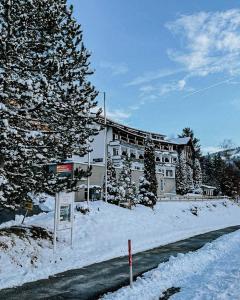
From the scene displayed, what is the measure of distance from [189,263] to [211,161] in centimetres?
9924

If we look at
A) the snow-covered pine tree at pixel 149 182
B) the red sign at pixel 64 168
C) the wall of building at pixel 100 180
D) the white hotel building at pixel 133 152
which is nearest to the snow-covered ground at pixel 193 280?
the red sign at pixel 64 168

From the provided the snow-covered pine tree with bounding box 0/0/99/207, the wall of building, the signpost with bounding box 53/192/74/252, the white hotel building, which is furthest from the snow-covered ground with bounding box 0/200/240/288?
the white hotel building

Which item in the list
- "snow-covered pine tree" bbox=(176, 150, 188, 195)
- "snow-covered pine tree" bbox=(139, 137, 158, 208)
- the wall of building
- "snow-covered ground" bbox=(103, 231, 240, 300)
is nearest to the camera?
→ "snow-covered ground" bbox=(103, 231, 240, 300)

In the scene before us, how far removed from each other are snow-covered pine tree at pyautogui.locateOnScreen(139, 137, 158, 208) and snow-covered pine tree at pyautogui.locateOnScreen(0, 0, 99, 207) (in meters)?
20.6

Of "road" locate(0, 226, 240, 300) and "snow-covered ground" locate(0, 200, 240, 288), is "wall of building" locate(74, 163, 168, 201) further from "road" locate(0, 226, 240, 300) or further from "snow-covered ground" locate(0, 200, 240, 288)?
"road" locate(0, 226, 240, 300)

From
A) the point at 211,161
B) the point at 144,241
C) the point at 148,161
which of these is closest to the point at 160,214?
the point at 148,161

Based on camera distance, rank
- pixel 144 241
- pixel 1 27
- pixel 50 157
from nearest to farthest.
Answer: pixel 1 27 < pixel 50 157 < pixel 144 241

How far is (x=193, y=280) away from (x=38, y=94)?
8.33m

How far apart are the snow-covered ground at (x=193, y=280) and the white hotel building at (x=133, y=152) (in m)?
21.7

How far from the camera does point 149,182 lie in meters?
36.6

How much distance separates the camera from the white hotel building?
148 feet

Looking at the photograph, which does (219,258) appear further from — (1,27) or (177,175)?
(177,175)

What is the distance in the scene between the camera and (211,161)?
109 meters

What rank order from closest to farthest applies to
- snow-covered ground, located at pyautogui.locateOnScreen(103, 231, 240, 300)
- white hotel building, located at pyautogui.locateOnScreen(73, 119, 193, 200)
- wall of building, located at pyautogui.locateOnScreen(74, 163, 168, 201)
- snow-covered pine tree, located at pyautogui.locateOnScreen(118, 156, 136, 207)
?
snow-covered ground, located at pyautogui.locateOnScreen(103, 231, 240, 300) → snow-covered pine tree, located at pyautogui.locateOnScreen(118, 156, 136, 207) → wall of building, located at pyautogui.locateOnScreen(74, 163, 168, 201) → white hotel building, located at pyautogui.locateOnScreen(73, 119, 193, 200)
